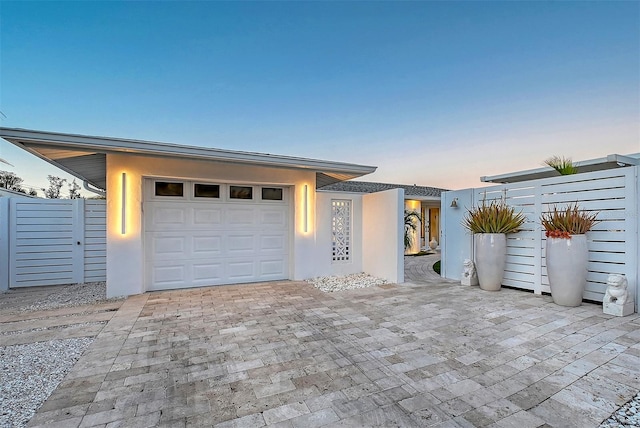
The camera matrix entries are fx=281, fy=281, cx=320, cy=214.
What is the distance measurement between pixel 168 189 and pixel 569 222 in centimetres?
776

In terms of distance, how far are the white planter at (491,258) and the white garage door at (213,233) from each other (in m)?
4.47

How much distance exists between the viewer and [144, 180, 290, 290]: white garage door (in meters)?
6.07

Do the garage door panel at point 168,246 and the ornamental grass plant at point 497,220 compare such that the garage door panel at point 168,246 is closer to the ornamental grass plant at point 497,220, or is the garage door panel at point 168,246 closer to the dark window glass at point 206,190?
the dark window glass at point 206,190

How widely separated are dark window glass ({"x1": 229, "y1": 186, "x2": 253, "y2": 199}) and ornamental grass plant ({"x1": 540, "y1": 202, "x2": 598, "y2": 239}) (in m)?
6.16

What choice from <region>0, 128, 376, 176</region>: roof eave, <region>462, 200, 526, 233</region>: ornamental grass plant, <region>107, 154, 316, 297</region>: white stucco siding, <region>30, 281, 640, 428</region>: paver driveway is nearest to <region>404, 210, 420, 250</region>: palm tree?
<region>462, 200, 526, 233</region>: ornamental grass plant

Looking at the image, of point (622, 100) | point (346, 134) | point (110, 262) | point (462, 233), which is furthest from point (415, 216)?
point (110, 262)

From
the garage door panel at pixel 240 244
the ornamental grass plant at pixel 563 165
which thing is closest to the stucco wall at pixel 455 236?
the ornamental grass plant at pixel 563 165

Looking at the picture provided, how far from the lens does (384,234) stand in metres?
7.21

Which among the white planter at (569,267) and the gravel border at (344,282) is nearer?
the white planter at (569,267)

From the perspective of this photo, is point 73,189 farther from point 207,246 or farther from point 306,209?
point 306,209

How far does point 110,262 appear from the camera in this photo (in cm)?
551

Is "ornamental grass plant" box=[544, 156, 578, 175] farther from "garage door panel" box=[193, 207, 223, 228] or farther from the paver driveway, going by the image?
"garage door panel" box=[193, 207, 223, 228]

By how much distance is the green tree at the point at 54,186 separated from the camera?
674 inches

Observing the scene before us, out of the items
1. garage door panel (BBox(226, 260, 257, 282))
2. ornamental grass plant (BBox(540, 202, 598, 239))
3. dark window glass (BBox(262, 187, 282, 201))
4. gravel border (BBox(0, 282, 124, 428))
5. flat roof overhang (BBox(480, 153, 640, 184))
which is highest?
flat roof overhang (BBox(480, 153, 640, 184))
